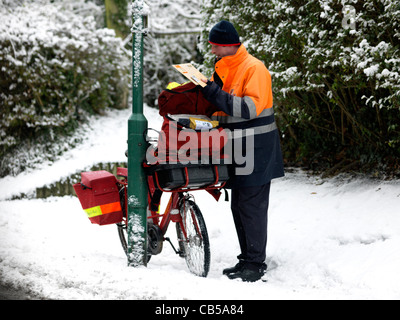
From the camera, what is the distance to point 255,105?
3854 millimetres

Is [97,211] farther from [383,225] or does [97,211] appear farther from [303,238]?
[383,225]

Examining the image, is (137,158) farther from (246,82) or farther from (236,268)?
(236,268)

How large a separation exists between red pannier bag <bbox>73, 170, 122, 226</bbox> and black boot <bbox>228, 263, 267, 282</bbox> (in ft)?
3.88

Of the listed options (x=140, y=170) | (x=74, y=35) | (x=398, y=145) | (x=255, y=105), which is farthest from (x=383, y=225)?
(x=74, y=35)

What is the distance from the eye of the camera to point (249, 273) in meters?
4.16

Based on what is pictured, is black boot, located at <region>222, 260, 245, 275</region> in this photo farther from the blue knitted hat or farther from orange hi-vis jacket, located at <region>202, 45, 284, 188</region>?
the blue knitted hat

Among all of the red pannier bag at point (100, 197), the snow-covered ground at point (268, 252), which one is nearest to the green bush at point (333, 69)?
the snow-covered ground at point (268, 252)

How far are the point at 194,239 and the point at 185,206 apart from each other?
283mm

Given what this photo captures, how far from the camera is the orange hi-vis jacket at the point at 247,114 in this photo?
3.83 metres

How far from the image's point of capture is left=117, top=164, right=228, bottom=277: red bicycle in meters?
3.83

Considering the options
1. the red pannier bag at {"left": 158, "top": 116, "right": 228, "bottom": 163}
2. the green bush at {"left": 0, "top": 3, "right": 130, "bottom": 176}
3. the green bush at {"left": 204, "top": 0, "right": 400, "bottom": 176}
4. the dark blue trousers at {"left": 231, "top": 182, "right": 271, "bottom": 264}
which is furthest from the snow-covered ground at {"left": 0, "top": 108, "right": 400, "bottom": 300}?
the green bush at {"left": 0, "top": 3, "right": 130, "bottom": 176}

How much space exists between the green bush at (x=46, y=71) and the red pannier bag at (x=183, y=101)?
6976mm

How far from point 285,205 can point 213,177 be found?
104 inches
